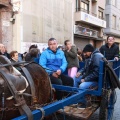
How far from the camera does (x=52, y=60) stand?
4453mm

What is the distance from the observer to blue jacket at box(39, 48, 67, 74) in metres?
4.41

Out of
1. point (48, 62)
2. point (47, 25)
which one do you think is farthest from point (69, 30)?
point (48, 62)

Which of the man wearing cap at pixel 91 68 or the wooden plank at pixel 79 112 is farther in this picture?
the man wearing cap at pixel 91 68

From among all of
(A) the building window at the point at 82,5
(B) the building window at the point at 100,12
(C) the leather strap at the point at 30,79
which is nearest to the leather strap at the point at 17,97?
(C) the leather strap at the point at 30,79

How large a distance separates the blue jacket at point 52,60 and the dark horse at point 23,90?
3.11 ft

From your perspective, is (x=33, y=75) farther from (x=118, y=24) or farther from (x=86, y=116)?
(x=118, y=24)

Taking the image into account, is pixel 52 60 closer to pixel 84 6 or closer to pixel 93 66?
pixel 93 66

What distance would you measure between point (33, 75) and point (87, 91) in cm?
126

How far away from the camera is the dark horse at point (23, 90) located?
2.57 m

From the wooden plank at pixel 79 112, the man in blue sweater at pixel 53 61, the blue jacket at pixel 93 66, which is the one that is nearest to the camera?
the wooden plank at pixel 79 112

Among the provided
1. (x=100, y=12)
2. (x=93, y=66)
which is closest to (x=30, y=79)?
(x=93, y=66)

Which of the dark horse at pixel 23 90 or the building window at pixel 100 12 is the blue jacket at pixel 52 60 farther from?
the building window at pixel 100 12

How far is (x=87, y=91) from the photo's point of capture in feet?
13.4

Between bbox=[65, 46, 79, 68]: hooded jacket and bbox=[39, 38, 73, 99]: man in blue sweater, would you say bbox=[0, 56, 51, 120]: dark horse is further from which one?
bbox=[65, 46, 79, 68]: hooded jacket
